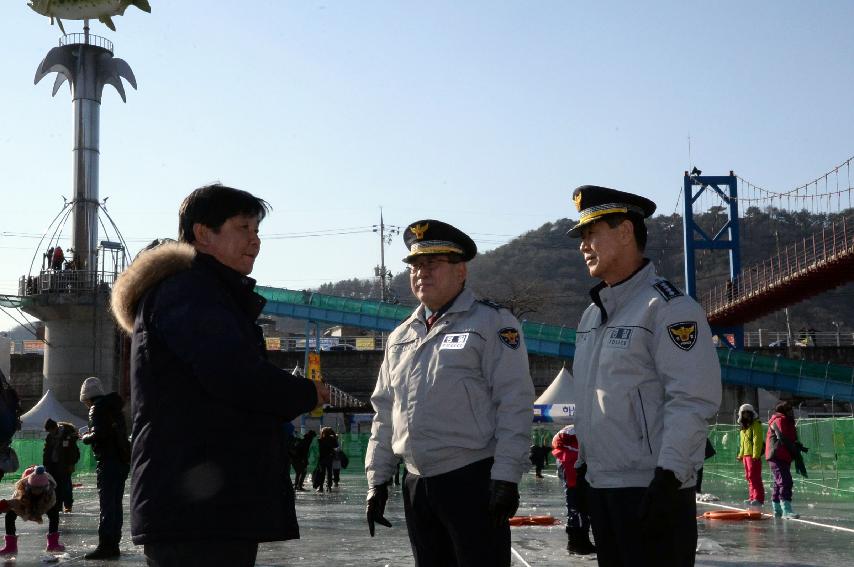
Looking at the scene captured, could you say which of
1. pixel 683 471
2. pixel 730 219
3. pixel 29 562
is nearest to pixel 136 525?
pixel 683 471

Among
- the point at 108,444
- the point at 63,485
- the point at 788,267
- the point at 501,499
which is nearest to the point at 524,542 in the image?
the point at 108,444

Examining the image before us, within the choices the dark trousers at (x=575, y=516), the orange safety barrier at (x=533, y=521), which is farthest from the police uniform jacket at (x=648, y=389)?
the orange safety barrier at (x=533, y=521)

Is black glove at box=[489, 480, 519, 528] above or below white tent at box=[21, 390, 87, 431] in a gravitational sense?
above

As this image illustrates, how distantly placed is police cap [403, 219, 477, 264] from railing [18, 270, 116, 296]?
4077 centimetres

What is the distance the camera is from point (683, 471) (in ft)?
12.6

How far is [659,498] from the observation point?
3799 millimetres

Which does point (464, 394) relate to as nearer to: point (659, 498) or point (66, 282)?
point (659, 498)

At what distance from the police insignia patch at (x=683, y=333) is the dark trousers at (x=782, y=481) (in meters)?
10.1

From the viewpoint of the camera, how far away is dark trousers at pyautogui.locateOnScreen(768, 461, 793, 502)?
1342cm

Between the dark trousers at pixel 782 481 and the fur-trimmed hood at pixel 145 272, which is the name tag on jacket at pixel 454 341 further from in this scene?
the dark trousers at pixel 782 481

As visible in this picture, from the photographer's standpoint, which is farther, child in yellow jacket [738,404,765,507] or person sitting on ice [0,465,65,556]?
child in yellow jacket [738,404,765,507]

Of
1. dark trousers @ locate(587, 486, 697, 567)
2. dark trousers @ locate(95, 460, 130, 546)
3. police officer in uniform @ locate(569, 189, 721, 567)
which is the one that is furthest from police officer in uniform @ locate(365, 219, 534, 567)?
dark trousers @ locate(95, 460, 130, 546)

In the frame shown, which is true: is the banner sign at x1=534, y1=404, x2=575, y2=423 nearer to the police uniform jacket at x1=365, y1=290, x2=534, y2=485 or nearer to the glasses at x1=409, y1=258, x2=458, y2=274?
the glasses at x1=409, y1=258, x2=458, y2=274

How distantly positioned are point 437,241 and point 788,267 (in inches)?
1603
